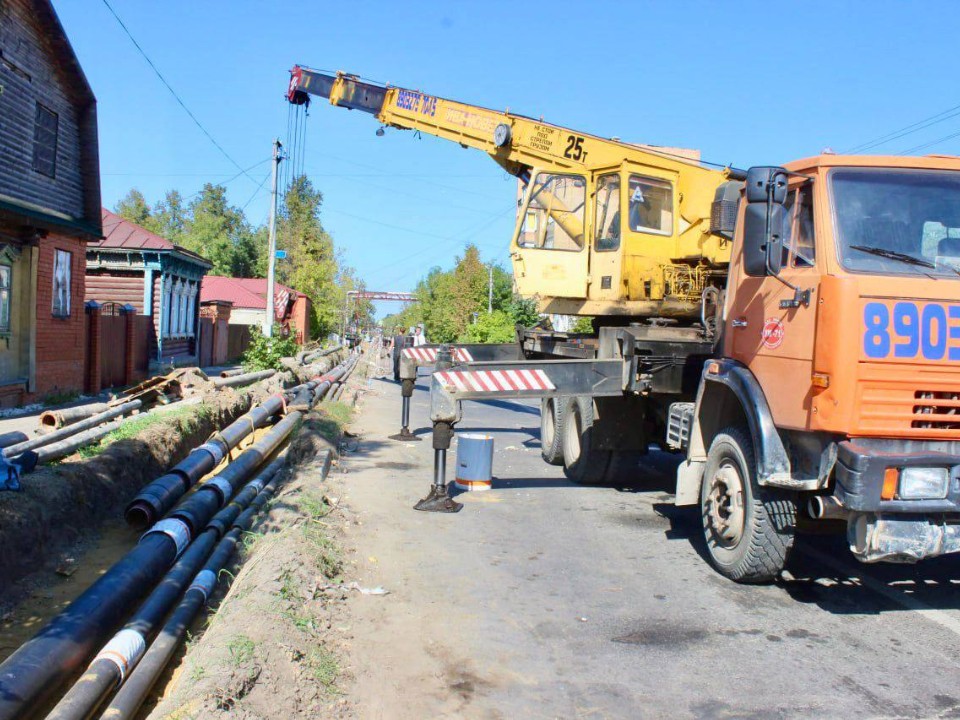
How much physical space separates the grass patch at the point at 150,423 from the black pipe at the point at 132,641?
3.10 m

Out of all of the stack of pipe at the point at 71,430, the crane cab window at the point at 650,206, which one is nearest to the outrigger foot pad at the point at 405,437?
the stack of pipe at the point at 71,430

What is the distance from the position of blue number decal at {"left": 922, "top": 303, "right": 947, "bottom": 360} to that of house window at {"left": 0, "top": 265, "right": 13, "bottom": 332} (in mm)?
14408

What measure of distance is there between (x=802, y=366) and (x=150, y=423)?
8912mm

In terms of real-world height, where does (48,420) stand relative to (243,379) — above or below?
below

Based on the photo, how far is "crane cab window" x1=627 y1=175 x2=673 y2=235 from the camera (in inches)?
341

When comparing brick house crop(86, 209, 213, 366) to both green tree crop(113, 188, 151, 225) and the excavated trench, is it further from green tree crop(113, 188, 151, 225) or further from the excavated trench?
green tree crop(113, 188, 151, 225)

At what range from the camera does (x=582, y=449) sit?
31.2 feet

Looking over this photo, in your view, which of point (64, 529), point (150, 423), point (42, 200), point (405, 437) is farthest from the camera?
point (42, 200)

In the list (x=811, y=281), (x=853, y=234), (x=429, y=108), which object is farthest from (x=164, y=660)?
(x=429, y=108)

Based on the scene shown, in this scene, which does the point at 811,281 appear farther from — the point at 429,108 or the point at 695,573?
the point at 429,108

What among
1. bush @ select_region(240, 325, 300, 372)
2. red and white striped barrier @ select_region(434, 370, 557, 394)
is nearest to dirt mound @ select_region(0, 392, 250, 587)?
red and white striped barrier @ select_region(434, 370, 557, 394)

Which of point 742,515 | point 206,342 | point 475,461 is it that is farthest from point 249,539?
point 206,342

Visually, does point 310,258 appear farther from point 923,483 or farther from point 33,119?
point 923,483

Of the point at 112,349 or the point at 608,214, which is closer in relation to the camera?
the point at 608,214
